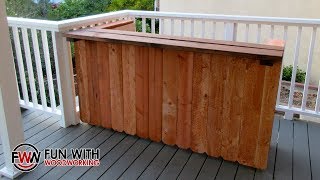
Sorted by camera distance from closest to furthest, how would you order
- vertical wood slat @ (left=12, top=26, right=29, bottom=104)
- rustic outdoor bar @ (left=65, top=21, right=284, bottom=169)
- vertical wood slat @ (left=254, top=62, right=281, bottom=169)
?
1. vertical wood slat @ (left=254, top=62, right=281, bottom=169)
2. rustic outdoor bar @ (left=65, top=21, right=284, bottom=169)
3. vertical wood slat @ (left=12, top=26, right=29, bottom=104)

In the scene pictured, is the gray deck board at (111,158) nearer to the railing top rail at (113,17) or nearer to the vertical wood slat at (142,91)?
the vertical wood slat at (142,91)

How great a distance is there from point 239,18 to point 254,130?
1.41 m

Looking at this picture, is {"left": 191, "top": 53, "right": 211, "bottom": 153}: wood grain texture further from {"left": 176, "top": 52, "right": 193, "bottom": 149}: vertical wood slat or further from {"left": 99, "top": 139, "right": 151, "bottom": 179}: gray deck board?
{"left": 99, "top": 139, "right": 151, "bottom": 179}: gray deck board

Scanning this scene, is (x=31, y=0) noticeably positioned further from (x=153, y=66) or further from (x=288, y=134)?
(x=288, y=134)

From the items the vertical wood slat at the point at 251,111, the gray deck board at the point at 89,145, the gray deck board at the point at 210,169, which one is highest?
the vertical wood slat at the point at 251,111

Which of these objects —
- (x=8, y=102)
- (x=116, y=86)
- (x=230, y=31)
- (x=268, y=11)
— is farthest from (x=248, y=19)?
(x=268, y=11)

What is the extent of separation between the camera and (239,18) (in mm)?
3486

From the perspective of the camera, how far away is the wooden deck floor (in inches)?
103

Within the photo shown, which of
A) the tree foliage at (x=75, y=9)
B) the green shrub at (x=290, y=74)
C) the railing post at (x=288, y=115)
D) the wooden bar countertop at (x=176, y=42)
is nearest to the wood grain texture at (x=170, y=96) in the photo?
the wooden bar countertop at (x=176, y=42)

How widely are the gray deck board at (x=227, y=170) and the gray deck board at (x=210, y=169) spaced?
0.11 ft

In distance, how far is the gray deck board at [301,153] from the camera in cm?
265

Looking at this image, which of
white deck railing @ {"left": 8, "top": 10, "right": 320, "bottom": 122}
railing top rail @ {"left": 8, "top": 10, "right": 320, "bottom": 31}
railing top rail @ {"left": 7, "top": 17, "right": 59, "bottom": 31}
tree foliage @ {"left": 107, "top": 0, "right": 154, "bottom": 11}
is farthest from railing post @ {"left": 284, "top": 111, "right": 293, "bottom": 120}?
tree foliage @ {"left": 107, "top": 0, "right": 154, "bottom": 11}

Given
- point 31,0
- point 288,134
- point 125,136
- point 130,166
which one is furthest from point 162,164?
point 31,0

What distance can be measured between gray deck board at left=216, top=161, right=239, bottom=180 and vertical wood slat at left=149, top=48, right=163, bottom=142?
26.7 inches
